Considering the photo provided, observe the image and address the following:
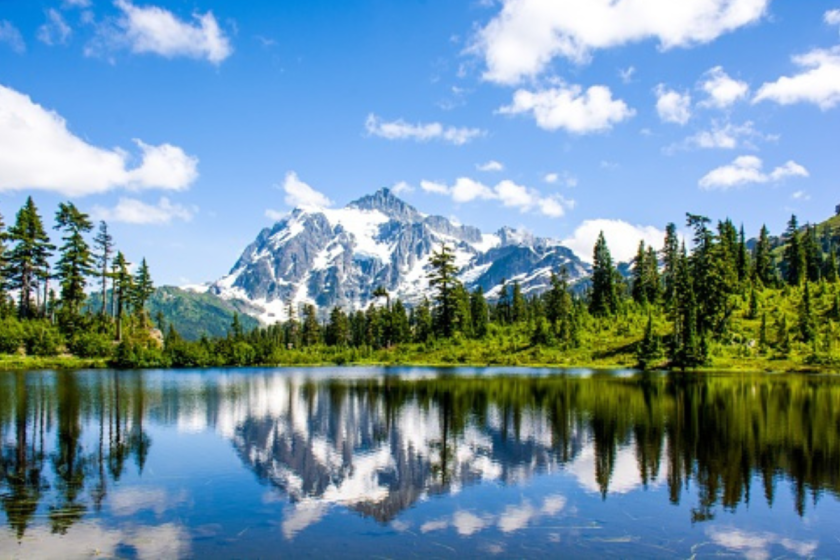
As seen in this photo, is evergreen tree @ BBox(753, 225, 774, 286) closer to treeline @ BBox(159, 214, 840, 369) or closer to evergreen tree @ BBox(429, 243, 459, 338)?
treeline @ BBox(159, 214, 840, 369)

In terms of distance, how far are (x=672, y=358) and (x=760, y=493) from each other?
9371 centimetres

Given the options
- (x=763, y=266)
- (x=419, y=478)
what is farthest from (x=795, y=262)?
(x=419, y=478)

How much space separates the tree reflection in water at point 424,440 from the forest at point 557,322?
42.9 metres

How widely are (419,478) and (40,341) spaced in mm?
97899

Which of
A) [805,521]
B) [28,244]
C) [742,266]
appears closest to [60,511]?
[805,521]

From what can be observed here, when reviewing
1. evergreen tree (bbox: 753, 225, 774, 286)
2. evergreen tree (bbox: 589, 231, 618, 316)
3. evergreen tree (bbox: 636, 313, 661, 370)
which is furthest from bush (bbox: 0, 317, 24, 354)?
evergreen tree (bbox: 753, 225, 774, 286)

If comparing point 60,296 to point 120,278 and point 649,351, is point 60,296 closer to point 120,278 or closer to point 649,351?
point 120,278

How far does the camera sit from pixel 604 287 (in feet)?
509

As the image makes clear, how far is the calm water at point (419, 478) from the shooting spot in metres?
20.7

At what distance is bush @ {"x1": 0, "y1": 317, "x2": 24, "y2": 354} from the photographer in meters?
100

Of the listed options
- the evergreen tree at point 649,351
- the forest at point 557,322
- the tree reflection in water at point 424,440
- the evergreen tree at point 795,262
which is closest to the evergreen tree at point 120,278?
the forest at point 557,322

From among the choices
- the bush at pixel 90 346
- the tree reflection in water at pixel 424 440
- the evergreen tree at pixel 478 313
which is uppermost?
Answer: the evergreen tree at pixel 478 313

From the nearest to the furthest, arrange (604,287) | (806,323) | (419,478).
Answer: (419,478)
(806,323)
(604,287)

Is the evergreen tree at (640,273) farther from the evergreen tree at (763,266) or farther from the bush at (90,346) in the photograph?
the bush at (90,346)
